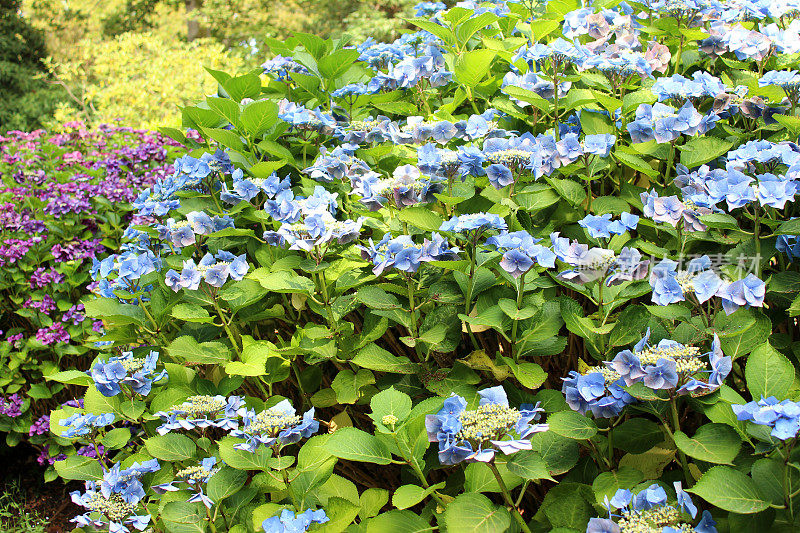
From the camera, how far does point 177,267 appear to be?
6.29 ft

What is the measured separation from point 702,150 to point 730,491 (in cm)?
91

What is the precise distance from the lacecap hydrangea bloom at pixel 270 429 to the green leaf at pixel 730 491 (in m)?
0.78

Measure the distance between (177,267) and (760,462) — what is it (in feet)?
5.14

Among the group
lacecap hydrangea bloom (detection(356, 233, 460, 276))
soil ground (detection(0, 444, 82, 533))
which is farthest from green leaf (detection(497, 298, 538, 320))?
soil ground (detection(0, 444, 82, 533))

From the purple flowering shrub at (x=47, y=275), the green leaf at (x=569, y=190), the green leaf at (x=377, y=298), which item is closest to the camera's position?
the green leaf at (x=377, y=298)

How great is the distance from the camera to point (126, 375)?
174 centimetres

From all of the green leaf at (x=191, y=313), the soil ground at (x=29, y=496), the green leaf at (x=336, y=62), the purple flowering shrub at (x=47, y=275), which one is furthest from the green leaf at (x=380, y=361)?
the soil ground at (x=29, y=496)

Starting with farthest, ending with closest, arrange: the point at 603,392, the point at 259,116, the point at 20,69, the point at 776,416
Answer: the point at 20,69 → the point at 259,116 → the point at 603,392 → the point at 776,416

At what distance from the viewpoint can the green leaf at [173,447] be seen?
1563mm

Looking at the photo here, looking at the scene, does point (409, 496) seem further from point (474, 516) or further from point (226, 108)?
point (226, 108)

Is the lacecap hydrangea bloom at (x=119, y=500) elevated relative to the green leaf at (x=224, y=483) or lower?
lower

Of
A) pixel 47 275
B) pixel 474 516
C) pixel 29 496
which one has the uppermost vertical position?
pixel 474 516

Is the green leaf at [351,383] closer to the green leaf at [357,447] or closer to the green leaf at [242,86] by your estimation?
the green leaf at [357,447]

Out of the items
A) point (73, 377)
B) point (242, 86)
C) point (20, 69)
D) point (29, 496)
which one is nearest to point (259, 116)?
point (242, 86)
